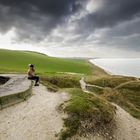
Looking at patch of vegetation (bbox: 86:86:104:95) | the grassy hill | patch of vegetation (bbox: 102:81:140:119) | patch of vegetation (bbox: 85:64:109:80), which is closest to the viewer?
patch of vegetation (bbox: 102:81:140:119)

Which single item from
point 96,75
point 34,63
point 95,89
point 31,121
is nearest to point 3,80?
point 95,89

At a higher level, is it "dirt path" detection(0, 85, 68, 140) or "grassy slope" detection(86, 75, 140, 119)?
"dirt path" detection(0, 85, 68, 140)

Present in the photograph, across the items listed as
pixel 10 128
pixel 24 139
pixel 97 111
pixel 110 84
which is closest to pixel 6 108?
pixel 10 128

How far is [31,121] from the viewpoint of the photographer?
1620 centimetres

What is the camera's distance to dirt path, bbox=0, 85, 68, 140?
1425cm

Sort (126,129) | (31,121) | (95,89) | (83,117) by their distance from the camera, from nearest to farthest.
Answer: (31,121)
(83,117)
(126,129)
(95,89)

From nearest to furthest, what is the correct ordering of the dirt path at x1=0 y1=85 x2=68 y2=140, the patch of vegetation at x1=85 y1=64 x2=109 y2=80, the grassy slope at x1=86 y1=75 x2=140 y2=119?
the dirt path at x1=0 y1=85 x2=68 y2=140
the grassy slope at x1=86 y1=75 x2=140 y2=119
the patch of vegetation at x1=85 y1=64 x2=109 y2=80

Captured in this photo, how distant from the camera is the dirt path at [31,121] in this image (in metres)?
14.2

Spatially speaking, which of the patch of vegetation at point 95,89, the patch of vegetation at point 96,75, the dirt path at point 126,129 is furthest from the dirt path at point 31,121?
the patch of vegetation at point 96,75

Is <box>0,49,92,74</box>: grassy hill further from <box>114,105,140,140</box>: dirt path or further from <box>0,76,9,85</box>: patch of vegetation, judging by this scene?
<box>114,105,140,140</box>: dirt path

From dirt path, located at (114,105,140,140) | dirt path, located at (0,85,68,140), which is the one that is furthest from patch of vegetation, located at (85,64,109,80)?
dirt path, located at (0,85,68,140)

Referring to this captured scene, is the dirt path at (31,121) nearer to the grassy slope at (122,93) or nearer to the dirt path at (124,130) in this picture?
the dirt path at (124,130)

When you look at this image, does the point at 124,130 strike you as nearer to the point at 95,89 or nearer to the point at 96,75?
the point at 95,89

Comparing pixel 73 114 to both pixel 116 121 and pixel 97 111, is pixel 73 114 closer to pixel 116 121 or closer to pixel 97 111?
pixel 97 111
